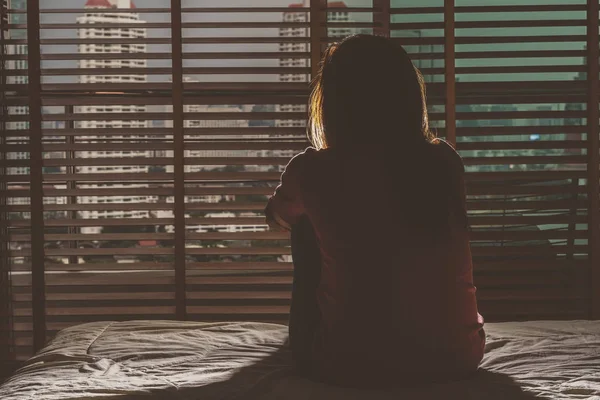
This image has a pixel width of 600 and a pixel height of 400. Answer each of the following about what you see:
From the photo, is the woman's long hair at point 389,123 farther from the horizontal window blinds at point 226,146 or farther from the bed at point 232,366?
the horizontal window blinds at point 226,146

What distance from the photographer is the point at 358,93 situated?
4.88ft

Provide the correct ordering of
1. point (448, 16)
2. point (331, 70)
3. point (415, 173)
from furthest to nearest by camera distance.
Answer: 1. point (448, 16)
2. point (331, 70)
3. point (415, 173)

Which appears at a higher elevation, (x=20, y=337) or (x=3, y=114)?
(x=3, y=114)

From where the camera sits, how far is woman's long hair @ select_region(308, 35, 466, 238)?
1394 mm

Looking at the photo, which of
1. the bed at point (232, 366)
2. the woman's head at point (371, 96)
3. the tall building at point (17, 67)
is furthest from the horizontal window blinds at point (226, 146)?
the woman's head at point (371, 96)

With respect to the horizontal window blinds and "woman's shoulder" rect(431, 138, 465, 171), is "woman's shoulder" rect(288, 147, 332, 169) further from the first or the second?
the horizontal window blinds

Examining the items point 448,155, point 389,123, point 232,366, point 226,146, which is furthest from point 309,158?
point 226,146

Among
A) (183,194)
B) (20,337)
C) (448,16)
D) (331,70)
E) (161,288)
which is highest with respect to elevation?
(448,16)

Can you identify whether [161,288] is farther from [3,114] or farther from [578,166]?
[578,166]

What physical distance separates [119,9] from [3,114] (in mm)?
718

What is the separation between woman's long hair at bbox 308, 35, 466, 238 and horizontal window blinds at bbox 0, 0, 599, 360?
5.04 feet

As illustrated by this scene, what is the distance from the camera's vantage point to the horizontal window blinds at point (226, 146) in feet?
9.92

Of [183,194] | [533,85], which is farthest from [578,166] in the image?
[183,194]

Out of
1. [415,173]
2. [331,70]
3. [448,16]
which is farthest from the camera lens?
[448,16]
